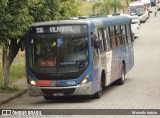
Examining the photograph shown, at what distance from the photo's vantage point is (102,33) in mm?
19203

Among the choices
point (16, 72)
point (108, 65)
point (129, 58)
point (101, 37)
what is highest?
point (101, 37)

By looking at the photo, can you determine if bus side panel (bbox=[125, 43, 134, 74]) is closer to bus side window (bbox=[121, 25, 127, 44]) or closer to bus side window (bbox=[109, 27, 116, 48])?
bus side window (bbox=[121, 25, 127, 44])

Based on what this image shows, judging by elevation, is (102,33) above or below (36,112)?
above

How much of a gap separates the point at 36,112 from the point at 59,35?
2894 mm

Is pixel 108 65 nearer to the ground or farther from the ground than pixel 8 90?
farther from the ground

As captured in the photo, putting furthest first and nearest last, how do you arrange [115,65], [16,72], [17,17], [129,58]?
[16,72] → [129,58] → [115,65] → [17,17]

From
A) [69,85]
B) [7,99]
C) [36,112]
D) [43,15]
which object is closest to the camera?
[36,112]

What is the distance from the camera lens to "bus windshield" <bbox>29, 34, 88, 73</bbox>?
1728 cm

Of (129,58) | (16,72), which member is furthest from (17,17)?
(16,72)

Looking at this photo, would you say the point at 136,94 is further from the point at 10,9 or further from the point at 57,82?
the point at 10,9

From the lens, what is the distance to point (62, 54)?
57.1ft

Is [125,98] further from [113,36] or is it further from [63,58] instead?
[113,36]

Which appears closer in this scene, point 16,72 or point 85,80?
point 85,80

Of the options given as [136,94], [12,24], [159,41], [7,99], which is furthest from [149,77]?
[159,41]
